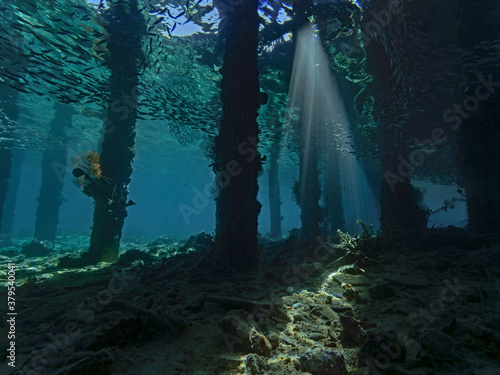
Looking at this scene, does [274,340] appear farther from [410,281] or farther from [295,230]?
[295,230]

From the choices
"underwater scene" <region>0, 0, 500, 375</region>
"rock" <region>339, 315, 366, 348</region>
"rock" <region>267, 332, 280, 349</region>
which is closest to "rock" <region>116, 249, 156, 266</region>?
"underwater scene" <region>0, 0, 500, 375</region>

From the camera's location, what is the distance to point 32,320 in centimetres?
371

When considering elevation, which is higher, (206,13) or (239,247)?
(206,13)

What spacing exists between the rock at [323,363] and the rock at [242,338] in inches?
17.5

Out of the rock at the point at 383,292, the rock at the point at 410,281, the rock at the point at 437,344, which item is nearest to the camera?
the rock at the point at 437,344

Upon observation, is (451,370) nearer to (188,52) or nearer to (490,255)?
(490,255)

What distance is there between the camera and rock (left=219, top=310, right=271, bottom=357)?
243cm

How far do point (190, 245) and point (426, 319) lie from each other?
37.9 feet

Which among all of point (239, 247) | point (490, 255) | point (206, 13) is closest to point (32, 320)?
point (239, 247)

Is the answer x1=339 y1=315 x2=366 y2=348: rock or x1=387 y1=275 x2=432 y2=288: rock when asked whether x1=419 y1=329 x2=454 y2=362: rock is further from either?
x1=387 y1=275 x2=432 y2=288: rock

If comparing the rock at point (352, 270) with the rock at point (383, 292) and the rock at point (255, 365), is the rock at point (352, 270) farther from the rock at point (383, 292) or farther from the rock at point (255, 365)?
the rock at point (255, 365)

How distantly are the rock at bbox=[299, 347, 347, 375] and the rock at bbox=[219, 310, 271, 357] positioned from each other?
17.5 inches

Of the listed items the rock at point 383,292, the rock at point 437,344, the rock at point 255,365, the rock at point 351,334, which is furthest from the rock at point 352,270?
the rock at point 255,365

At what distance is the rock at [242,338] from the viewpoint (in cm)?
243
